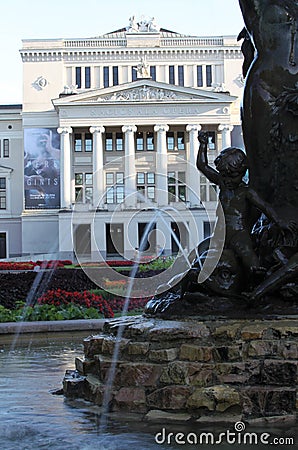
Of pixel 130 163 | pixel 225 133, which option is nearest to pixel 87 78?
pixel 130 163

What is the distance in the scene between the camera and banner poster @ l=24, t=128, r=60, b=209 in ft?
185

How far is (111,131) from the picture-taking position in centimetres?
6175

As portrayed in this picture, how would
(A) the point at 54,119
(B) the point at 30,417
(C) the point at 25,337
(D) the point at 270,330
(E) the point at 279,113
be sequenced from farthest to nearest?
(A) the point at 54,119
(C) the point at 25,337
(E) the point at 279,113
(D) the point at 270,330
(B) the point at 30,417

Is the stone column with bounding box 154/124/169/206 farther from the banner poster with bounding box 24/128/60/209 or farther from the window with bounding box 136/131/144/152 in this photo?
the banner poster with bounding box 24/128/60/209

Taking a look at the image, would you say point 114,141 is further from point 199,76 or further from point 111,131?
→ point 199,76

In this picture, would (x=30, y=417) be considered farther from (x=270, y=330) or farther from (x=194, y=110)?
(x=194, y=110)

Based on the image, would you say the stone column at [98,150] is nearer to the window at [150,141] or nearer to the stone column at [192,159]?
the window at [150,141]

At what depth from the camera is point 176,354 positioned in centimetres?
474

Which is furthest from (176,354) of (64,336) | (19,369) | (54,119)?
(54,119)

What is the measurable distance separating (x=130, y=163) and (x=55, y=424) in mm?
52580

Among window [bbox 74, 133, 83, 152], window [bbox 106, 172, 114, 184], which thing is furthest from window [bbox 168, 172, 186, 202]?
window [bbox 74, 133, 83, 152]

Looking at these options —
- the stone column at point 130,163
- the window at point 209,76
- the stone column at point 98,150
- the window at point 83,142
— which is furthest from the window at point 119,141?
the window at point 209,76

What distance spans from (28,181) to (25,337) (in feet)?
158

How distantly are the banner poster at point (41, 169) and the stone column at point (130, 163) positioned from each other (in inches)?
224
